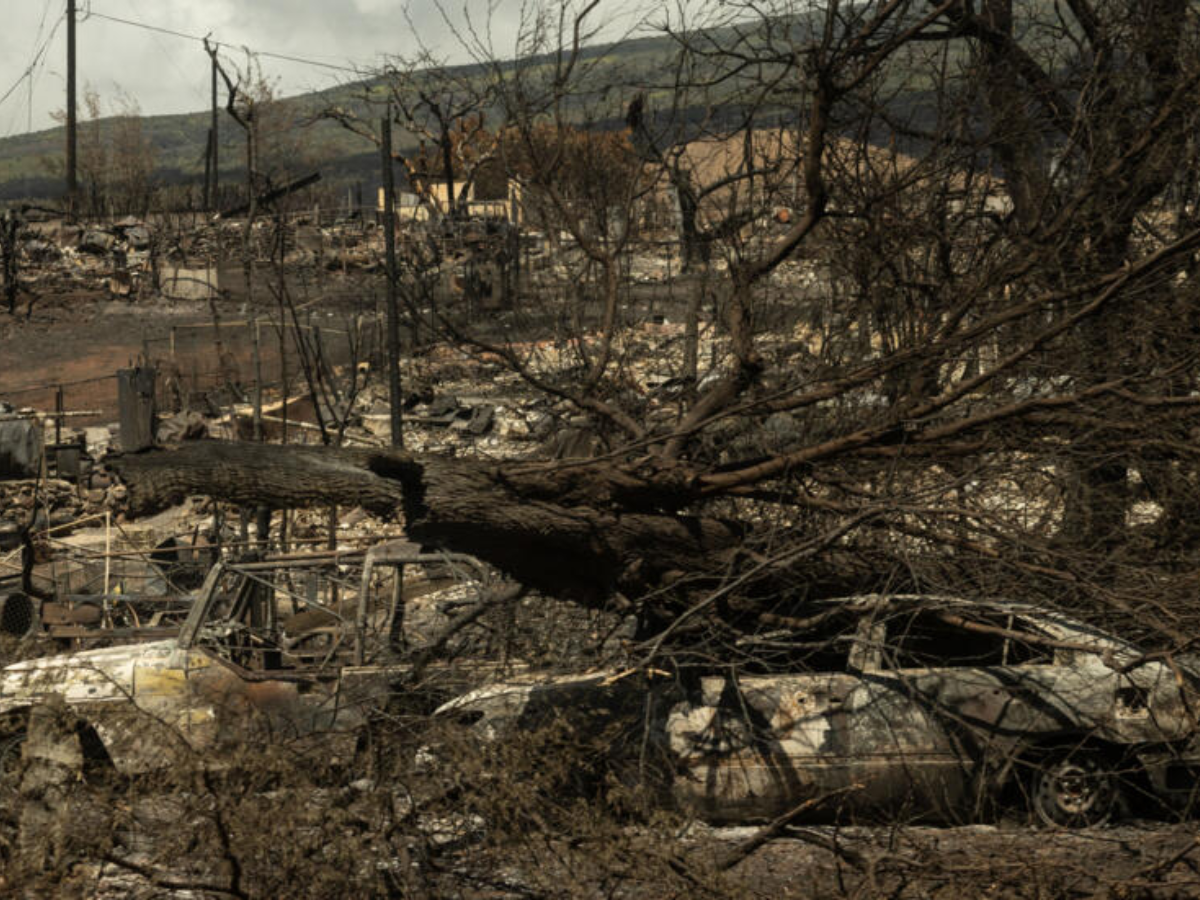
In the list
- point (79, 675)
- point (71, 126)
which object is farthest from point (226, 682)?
point (71, 126)

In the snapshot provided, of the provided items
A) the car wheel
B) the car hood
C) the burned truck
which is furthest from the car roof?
the car hood

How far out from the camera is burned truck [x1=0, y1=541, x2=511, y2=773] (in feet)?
18.9

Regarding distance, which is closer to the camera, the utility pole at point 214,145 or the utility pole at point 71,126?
the utility pole at point 71,126

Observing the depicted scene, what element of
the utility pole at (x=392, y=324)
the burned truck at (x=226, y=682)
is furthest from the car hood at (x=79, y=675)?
the utility pole at (x=392, y=324)

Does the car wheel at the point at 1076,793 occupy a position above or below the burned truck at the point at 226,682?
below

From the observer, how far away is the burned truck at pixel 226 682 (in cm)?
577

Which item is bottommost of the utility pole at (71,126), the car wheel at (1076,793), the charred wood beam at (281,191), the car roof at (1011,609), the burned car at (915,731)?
the car wheel at (1076,793)

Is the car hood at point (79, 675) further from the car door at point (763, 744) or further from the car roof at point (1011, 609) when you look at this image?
the car roof at point (1011, 609)

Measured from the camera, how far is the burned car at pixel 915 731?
18.9 ft

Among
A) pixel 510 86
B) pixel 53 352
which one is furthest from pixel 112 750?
pixel 53 352

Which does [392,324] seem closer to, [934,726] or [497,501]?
[497,501]

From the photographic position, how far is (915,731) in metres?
5.83

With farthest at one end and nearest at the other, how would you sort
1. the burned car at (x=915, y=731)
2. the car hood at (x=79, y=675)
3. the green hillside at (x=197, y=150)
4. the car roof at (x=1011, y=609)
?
the green hillside at (x=197, y=150)
the car hood at (x=79, y=675)
the car roof at (x=1011, y=609)
the burned car at (x=915, y=731)

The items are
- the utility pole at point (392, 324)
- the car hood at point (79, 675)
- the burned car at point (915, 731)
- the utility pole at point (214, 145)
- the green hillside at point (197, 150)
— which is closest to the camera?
the burned car at point (915, 731)
